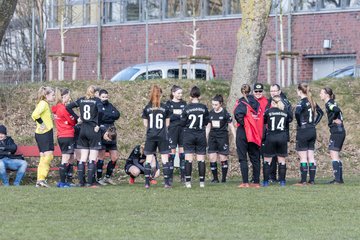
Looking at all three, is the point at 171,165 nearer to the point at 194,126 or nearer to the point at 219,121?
the point at 194,126

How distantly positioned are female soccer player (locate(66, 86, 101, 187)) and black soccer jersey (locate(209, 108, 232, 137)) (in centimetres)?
240

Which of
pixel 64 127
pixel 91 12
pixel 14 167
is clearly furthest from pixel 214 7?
pixel 64 127

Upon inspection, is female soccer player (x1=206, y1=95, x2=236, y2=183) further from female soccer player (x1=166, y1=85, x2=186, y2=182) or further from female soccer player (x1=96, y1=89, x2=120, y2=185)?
female soccer player (x1=96, y1=89, x2=120, y2=185)

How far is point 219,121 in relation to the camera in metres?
21.3

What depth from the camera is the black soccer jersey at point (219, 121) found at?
69.6 feet

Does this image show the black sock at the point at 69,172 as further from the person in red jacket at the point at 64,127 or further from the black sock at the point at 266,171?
the black sock at the point at 266,171

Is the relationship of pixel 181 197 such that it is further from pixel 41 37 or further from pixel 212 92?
pixel 41 37

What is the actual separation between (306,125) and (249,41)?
5.51m

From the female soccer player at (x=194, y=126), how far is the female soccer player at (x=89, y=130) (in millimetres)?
1727

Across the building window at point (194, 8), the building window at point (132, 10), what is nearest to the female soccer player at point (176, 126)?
the building window at point (194, 8)

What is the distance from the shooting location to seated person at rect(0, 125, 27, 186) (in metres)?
21.9

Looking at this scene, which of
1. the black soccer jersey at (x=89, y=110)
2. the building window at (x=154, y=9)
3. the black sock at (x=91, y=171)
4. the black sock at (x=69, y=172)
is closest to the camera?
the black soccer jersey at (x=89, y=110)

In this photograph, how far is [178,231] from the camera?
45.2 feet

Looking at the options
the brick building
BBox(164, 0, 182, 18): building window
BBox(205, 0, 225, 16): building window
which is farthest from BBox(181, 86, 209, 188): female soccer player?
BBox(164, 0, 182, 18): building window
